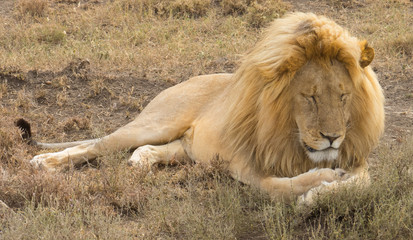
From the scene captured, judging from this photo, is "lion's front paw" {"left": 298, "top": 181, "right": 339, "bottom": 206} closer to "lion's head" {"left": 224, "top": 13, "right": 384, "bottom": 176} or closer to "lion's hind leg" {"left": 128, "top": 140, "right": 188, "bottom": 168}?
"lion's head" {"left": 224, "top": 13, "right": 384, "bottom": 176}

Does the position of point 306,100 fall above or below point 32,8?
above

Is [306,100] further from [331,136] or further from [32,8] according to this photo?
[32,8]

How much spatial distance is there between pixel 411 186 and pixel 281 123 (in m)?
0.85

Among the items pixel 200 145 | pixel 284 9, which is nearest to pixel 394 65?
pixel 284 9

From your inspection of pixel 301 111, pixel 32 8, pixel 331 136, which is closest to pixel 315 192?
pixel 331 136

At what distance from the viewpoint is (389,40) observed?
26.2 feet

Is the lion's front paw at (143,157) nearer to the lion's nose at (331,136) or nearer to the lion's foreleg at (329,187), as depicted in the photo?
the lion's foreleg at (329,187)

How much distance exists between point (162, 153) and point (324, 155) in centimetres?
163

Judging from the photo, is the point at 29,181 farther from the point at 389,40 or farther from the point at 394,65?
the point at 389,40

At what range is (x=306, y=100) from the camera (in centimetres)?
376

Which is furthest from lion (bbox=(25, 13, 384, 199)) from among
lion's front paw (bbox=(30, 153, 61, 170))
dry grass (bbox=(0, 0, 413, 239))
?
lion's front paw (bbox=(30, 153, 61, 170))

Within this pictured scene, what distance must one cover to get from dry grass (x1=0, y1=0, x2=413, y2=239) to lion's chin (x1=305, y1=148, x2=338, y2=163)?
31 cm

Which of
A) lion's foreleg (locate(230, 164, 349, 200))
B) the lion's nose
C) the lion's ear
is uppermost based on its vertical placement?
the lion's ear

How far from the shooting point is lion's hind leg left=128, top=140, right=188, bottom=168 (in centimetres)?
497
